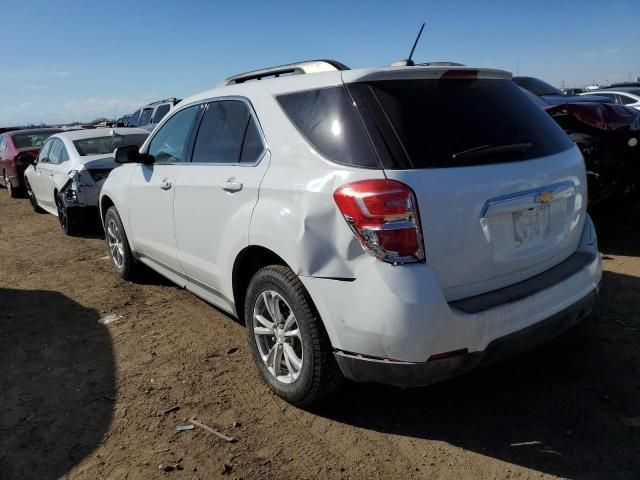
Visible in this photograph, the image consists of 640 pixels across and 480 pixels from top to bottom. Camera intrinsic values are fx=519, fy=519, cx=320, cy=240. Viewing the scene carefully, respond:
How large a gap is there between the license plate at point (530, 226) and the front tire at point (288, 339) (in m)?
1.07

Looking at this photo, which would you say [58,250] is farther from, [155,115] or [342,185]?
[155,115]

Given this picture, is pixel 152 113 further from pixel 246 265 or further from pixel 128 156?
pixel 246 265

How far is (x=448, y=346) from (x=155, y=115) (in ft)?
50.6

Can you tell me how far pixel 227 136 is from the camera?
11.3ft

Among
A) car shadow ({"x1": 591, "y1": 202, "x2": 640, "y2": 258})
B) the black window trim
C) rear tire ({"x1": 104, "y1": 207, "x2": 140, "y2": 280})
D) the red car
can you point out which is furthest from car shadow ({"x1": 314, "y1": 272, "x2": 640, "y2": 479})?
the red car

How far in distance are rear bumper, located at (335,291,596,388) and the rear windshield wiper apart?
87 centimetres

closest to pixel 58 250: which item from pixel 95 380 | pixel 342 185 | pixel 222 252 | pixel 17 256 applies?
pixel 17 256

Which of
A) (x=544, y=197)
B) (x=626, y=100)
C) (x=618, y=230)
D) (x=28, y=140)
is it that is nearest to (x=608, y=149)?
(x=618, y=230)

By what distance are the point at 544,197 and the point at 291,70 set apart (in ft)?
5.66

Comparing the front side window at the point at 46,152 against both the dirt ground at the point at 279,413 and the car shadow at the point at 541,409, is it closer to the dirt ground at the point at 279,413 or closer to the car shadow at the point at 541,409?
the dirt ground at the point at 279,413

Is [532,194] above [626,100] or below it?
above

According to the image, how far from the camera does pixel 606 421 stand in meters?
2.69


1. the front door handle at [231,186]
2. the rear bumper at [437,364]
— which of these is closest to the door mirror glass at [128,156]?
the front door handle at [231,186]

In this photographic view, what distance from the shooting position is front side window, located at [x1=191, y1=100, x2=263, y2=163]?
10.3ft
